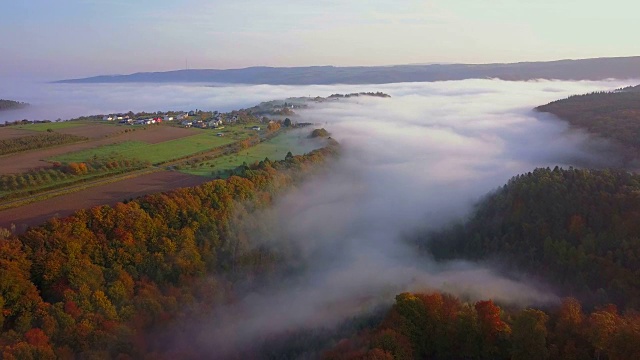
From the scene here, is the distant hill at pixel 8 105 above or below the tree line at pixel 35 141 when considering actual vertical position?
above

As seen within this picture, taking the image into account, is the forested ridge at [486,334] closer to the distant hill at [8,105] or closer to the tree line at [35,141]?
the tree line at [35,141]

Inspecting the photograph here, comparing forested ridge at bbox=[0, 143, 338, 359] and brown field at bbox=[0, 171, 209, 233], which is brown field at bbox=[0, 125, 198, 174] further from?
forested ridge at bbox=[0, 143, 338, 359]

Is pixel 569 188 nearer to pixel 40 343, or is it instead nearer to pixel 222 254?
pixel 222 254

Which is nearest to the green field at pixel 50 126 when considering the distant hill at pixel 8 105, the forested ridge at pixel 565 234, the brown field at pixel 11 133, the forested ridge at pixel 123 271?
the brown field at pixel 11 133

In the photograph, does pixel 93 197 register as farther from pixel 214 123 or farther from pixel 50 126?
→ pixel 214 123

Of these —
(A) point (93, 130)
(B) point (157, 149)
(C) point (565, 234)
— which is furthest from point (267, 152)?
(C) point (565, 234)

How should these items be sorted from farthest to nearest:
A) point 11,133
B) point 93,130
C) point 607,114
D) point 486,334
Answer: point 607,114 < point 93,130 < point 11,133 < point 486,334
